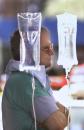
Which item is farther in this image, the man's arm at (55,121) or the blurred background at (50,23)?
the blurred background at (50,23)

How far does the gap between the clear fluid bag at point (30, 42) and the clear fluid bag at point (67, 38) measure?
104 millimetres

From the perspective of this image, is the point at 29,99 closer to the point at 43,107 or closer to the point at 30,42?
the point at 43,107

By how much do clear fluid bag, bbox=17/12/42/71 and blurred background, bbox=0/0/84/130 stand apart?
0.05 m

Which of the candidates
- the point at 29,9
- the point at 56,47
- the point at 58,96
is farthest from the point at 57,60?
the point at 29,9

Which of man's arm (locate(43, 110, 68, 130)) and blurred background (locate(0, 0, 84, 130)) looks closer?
man's arm (locate(43, 110, 68, 130))

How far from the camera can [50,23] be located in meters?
1.18

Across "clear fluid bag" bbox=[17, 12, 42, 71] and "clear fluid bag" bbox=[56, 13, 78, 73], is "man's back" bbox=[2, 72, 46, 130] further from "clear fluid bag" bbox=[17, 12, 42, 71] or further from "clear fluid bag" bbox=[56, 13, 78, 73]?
"clear fluid bag" bbox=[56, 13, 78, 73]

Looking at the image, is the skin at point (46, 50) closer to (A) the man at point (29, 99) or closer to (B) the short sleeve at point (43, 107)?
(A) the man at point (29, 99)

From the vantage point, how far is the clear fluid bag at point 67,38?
115 cm

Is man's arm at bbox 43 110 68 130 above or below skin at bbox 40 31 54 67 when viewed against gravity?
below

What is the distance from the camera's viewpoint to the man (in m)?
1.09

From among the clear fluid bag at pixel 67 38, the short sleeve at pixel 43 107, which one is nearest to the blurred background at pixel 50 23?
the clear fluid bag at pixel 67 38

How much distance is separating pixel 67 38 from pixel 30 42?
0.55ft

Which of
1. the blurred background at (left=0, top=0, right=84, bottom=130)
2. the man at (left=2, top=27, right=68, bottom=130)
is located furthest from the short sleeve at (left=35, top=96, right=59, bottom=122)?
the blurred background at (left=0, top=0, right=84, bottom=130)
